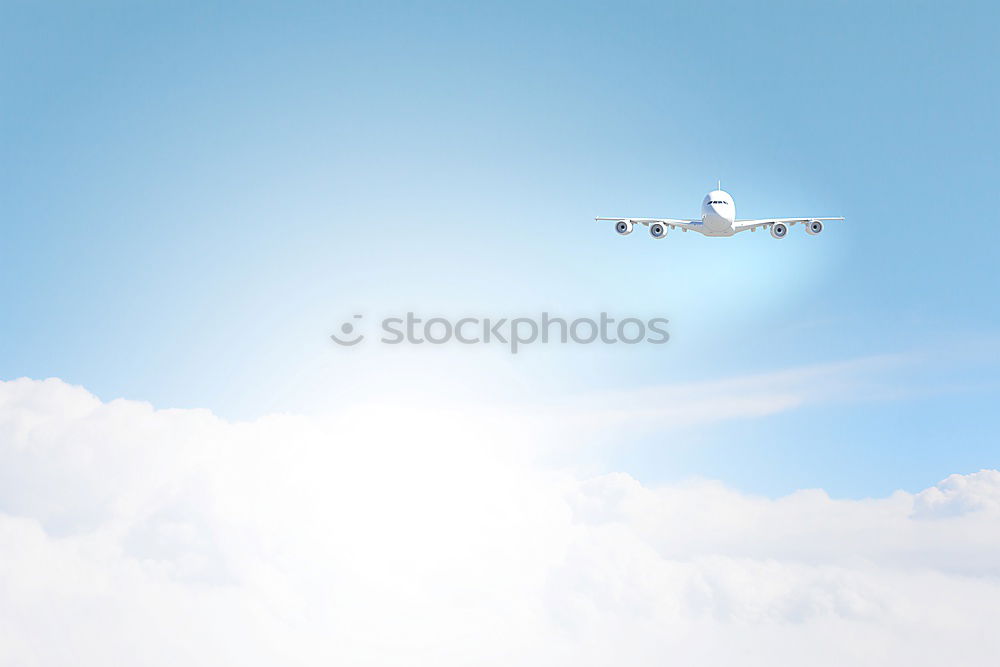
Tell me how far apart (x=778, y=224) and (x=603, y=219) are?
33.9 meters

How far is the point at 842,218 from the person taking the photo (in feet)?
613

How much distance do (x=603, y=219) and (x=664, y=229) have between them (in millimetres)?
14059

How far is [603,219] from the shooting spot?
189 metres

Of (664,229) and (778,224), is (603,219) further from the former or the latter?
(778,224)

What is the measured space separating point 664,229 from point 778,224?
2128 centimetres

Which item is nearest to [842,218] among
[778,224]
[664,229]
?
[778,224]

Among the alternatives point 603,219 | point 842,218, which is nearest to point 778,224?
point 842,218

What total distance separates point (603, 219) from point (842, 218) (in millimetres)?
42824

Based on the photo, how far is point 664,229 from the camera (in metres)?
196

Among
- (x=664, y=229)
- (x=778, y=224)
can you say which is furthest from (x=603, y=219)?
(x=778, y=224)

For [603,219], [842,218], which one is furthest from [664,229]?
[842,218]

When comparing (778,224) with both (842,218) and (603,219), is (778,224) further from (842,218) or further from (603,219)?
(603,219)

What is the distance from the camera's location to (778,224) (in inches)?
7682
